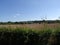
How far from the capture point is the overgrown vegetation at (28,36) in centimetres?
890

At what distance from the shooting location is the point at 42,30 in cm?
930

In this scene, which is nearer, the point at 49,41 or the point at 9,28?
the point at 49,41

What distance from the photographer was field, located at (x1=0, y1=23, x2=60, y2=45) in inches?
350

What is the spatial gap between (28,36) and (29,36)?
54 mm

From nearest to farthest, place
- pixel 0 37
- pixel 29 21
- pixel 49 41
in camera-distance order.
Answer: pixel 49 41
pixel 0 37
pixel 29 21

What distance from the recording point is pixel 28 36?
30.2 feet

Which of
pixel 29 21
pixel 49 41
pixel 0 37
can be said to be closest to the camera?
pixel 49 41

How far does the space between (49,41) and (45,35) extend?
36cm

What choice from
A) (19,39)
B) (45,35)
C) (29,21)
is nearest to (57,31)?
(45,35)

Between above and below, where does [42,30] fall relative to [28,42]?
above

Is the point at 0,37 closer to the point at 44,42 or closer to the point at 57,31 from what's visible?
the point at 44,42

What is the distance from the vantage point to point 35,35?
9.12 metres

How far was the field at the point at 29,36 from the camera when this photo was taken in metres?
8.90

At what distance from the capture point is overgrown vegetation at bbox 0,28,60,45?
8898 mm
